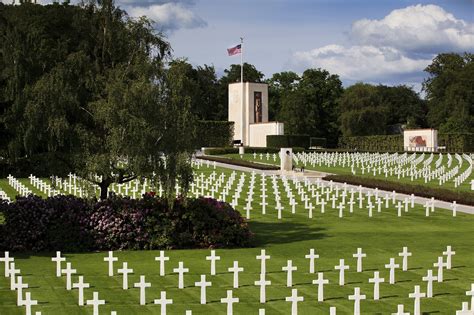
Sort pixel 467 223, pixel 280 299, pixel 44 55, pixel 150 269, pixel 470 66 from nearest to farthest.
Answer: pixel 280 299, pixel 150 269, pixel 44 55, pixel 467 223, pixel 470 66

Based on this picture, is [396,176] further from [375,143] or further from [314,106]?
[314,106]

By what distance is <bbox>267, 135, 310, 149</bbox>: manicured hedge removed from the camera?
82000 mm

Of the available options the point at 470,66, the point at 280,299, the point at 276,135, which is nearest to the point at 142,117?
the point at 280,299

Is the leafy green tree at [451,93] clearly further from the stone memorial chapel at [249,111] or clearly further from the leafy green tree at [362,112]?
the stone memorial chapel at [249,111]

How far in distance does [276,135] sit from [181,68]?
6350 cm

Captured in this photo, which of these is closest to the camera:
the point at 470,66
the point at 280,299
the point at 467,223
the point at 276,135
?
the point at 280,299

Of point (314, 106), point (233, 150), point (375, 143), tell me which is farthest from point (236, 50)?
point (314, 106)

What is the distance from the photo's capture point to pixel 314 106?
108625mm

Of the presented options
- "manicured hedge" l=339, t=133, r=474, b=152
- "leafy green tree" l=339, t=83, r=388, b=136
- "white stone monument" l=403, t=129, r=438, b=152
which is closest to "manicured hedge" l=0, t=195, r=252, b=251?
"white stone monument" l=403, t=129, r=438, b=152

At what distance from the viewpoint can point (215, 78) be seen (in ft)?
385

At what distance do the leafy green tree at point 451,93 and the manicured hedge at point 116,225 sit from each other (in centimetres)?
7401

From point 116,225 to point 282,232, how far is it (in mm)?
5820

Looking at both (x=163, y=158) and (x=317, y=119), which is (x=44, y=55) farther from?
(x=317, y=119)

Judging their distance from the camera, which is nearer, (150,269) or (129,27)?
(150,269)
